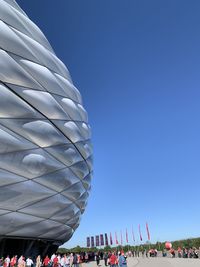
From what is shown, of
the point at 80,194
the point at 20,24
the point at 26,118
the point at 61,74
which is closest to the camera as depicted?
the point at 26,118

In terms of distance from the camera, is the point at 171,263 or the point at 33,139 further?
the point at 171,263

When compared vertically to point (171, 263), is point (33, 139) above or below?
above

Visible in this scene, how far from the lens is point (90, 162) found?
24.4 meters

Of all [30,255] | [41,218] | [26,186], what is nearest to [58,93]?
[26,186]

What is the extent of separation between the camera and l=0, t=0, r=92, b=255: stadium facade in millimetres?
14906

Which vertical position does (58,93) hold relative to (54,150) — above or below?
above

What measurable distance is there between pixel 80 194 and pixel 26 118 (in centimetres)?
854

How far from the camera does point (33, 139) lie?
52.8 ft

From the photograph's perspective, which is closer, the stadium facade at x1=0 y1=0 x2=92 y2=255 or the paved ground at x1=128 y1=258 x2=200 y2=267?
the stadium facade at x1=0 y1=0 x2=92 y2=255

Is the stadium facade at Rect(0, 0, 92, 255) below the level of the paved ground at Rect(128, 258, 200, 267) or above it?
above

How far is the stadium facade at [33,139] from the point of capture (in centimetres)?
1491

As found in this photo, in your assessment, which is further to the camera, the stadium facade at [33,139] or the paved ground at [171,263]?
the paved ground at [171,263]

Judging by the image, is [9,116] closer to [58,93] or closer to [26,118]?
[26,118]

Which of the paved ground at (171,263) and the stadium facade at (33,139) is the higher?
the stadium facade at (33,139)
